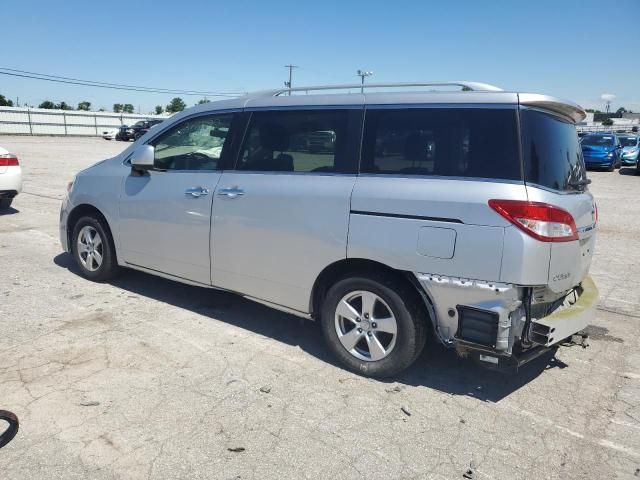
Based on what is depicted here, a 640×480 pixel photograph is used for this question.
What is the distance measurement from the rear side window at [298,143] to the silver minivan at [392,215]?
1cm

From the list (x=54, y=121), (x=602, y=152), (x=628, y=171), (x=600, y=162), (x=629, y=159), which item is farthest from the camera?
(x=54, y=121)

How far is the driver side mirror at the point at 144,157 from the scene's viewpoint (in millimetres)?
4766

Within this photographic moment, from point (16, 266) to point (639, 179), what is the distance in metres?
23.1

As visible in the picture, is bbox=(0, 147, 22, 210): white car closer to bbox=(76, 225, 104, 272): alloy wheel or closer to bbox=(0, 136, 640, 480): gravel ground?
bbox=(76, 225, 104, 272): alloy wheel

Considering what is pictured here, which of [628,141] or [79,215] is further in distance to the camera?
[628,141]

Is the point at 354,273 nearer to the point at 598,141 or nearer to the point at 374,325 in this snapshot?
the point at 374,325

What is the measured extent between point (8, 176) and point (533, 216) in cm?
900

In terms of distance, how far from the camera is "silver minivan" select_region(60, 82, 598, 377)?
3.19 m

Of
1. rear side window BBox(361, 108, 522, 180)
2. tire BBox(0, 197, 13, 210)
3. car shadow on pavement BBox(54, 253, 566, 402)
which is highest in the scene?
rear side window BBox(361, 108, 522, 180)

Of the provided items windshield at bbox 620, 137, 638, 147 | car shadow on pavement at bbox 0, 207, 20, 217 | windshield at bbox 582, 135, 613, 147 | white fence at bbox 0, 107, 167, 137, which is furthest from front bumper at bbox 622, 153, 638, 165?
white fence at bbox 0, 107, 167, 137

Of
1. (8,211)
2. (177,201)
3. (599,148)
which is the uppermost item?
(599,148)

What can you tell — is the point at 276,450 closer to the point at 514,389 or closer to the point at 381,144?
the point at 514,389

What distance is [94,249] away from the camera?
552 cm

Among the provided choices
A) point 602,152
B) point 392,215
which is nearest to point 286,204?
point 392,215
